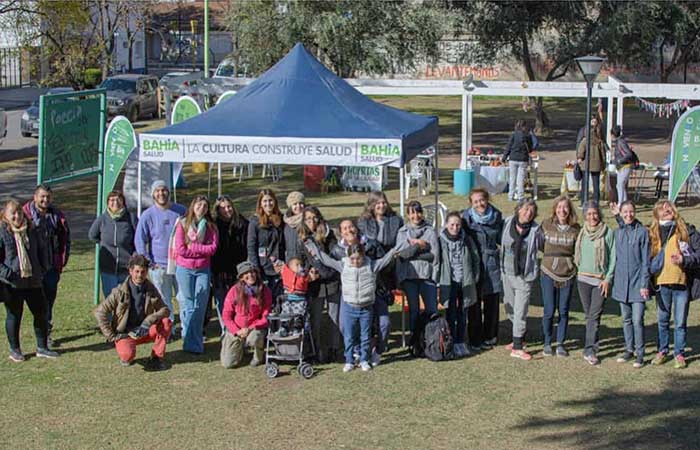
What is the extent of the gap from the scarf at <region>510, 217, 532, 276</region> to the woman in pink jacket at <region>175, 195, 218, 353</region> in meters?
2.85

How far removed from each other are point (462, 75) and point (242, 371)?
128 ft

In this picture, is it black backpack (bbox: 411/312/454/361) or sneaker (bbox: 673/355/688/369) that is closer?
sneaker (bbox: 673/355/688/369)

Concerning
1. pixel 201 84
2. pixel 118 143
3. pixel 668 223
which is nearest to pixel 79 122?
pixel 118 143

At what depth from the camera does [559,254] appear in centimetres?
968

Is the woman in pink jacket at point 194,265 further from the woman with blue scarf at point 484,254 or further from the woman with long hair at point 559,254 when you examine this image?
the woman with long hair at point 559,254

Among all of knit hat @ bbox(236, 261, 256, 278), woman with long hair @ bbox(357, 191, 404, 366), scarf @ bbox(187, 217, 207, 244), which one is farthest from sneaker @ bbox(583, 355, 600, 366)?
scarf @ bbox(187, 217, 207, 244)

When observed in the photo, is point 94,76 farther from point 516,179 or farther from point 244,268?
point 244,268

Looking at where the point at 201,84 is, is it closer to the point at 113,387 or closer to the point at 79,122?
the point at 79,122

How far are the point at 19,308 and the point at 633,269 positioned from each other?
5.67m

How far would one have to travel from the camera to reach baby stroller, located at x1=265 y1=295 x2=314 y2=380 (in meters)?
9.35

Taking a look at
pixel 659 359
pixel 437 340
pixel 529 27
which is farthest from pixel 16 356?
pixel 529 27

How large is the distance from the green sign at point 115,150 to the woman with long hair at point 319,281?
127 inches

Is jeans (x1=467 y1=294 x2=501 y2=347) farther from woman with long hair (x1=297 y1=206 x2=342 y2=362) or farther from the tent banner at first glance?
the tent banner

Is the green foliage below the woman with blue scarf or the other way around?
the other way around
